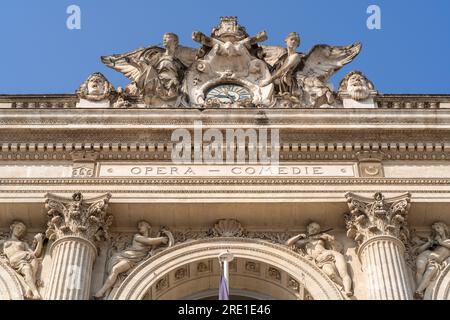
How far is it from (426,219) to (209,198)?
16.4 feet

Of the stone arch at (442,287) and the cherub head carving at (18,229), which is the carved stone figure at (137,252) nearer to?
the cherub head carving at (18,229)

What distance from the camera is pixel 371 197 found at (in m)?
21.9

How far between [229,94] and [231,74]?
699 millimetres

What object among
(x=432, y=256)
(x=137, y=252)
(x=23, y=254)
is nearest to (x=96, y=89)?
(x=137, y=252)

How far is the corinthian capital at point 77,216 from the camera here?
69.5 ft

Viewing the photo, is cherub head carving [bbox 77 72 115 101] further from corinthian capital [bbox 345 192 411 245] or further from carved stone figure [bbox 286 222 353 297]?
corinthian capital [bbox 345 192 411 245]

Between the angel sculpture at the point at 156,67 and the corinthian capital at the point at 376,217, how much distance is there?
19.4 ft

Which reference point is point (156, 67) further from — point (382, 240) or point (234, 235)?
point (382, 240)

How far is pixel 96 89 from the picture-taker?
24.7 m

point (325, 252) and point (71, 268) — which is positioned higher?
point (325, 252)

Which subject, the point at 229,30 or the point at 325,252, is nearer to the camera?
the point at 325,252

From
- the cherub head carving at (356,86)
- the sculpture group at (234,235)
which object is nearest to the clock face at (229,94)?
the cherub head carving at (356,86)
